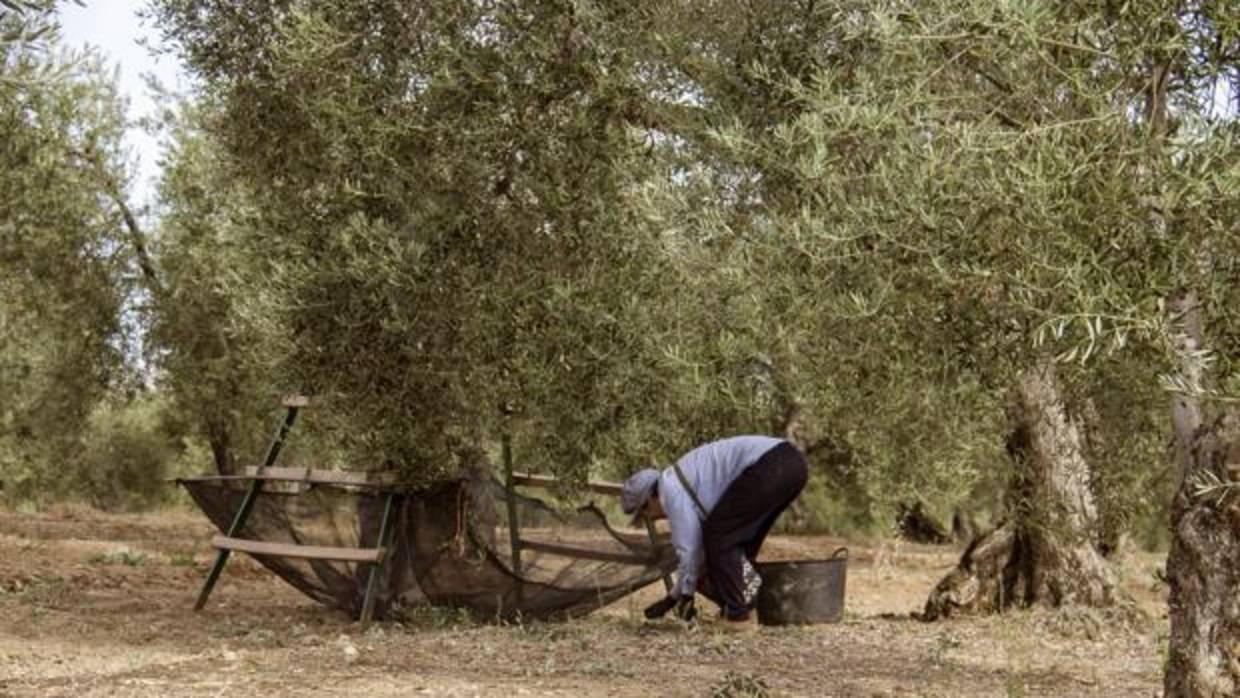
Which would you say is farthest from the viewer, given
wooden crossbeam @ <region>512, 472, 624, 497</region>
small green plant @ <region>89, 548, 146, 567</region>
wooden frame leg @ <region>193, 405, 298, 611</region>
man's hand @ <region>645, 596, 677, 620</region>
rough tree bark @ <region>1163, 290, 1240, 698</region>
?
small green plant @ <region>89, 548, 146, 567</region>

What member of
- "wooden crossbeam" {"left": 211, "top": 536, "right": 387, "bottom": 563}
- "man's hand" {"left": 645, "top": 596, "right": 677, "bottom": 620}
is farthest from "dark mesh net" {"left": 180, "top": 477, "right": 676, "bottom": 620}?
"man's hand" {"left": 645, "top": 596, "right": 677, "bottom": 620}

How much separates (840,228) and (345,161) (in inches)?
162

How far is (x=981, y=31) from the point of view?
256 inches

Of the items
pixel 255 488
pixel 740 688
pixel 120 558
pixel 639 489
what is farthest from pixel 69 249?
pixel 740 688

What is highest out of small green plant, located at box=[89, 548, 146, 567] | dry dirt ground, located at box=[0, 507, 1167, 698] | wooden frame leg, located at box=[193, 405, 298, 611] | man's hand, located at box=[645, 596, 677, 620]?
wooden frame leg, located at box=[193, 405, 298, 611]

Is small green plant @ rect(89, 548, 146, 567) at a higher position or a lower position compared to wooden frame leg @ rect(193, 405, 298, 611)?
lower

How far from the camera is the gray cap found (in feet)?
34.7

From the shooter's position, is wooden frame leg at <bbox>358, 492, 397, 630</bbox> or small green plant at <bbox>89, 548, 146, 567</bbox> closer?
wooden frame leg at <bbox>358, 492, 397, 630</bbox>

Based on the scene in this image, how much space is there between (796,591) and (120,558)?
8.07 metres

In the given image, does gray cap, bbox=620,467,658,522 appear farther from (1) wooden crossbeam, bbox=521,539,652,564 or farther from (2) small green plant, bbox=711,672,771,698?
(2) small green plant, bbox=711,672,771,698

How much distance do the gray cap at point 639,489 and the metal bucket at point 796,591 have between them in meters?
1.36

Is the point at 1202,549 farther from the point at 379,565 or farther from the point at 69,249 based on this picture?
the point at 69,249

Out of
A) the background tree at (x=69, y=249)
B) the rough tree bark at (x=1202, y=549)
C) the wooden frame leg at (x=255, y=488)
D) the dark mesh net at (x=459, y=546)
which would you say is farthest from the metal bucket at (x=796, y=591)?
the background tree at (x=69, y=249)

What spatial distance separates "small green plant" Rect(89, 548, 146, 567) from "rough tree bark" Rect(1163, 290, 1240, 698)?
1192cm
